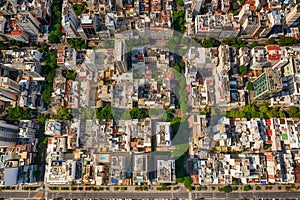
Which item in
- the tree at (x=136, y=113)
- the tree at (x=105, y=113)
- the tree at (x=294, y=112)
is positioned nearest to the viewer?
the tree at (x=136, y=113)

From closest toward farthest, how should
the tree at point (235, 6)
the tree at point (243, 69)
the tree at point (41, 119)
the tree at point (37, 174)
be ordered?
the tree at point (37, 174) → the tree at point (41, 119) → the tree at point (243, 69) → the tree at point (235, 6)

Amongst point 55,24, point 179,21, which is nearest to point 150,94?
point 179,21

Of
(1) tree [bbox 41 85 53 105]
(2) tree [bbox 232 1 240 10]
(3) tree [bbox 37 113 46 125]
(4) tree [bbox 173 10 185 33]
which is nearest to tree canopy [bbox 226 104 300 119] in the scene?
(4) tree [bbox 173 10 185 33]

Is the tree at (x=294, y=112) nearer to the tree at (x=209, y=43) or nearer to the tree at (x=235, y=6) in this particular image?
the tree at (x=209, y=43)

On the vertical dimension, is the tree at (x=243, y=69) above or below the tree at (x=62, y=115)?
above

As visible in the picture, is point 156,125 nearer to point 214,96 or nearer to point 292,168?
point 214,96

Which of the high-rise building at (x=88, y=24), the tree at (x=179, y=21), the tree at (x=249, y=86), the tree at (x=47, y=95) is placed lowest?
the tree at (x=47, y=95)

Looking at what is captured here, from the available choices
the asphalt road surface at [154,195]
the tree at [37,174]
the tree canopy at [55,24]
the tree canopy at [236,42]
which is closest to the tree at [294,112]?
the asphalt road surface at [154,195]

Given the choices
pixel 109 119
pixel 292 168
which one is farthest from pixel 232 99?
pixel 109 119

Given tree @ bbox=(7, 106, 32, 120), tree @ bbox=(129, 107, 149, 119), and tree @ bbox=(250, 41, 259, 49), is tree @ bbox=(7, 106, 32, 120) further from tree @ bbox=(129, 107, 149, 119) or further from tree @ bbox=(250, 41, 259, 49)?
tree @ bbox=(250, 41, 259, 49)

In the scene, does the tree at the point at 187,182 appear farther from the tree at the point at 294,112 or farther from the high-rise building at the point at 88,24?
the high-rise building at the point at 88,24

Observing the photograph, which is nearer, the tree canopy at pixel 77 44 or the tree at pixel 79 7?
the tree canopy at pixel 77 44
